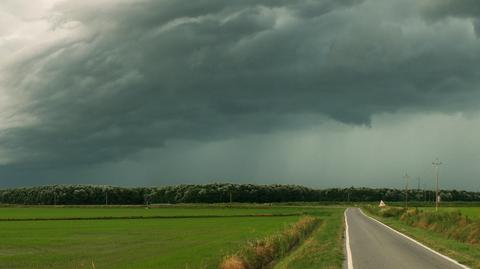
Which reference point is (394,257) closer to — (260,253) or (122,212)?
(260,253)

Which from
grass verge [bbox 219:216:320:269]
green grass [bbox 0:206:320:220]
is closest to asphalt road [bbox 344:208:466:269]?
grass verge [bbox 219:216:320:269]

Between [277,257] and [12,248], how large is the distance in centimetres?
2115

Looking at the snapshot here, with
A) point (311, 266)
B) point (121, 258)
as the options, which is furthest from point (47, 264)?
point (311, 266)

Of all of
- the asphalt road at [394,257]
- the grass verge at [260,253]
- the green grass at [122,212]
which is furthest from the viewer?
the green grass at [122,212]

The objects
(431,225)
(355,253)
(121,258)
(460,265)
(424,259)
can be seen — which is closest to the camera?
(460,265)

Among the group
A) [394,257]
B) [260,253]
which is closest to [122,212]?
[260,253]

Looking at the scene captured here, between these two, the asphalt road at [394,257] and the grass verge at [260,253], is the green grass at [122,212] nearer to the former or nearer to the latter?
the grass verge at [260,253]

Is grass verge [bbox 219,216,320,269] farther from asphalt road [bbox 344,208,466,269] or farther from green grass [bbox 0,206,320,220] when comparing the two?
green grass [bbox 0,206,320,220]

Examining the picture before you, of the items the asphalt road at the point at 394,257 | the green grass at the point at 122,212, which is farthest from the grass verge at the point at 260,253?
the green grass at the point at 122,212

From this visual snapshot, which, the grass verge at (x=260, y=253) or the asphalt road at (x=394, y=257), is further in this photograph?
the grass verge at (x=260, y=253)

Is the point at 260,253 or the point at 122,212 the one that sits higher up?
the point at 260,253

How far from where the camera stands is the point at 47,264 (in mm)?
30625

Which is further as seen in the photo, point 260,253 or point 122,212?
point 122,212

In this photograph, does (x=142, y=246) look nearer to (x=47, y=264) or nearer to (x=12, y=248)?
(x=12, y=248)
